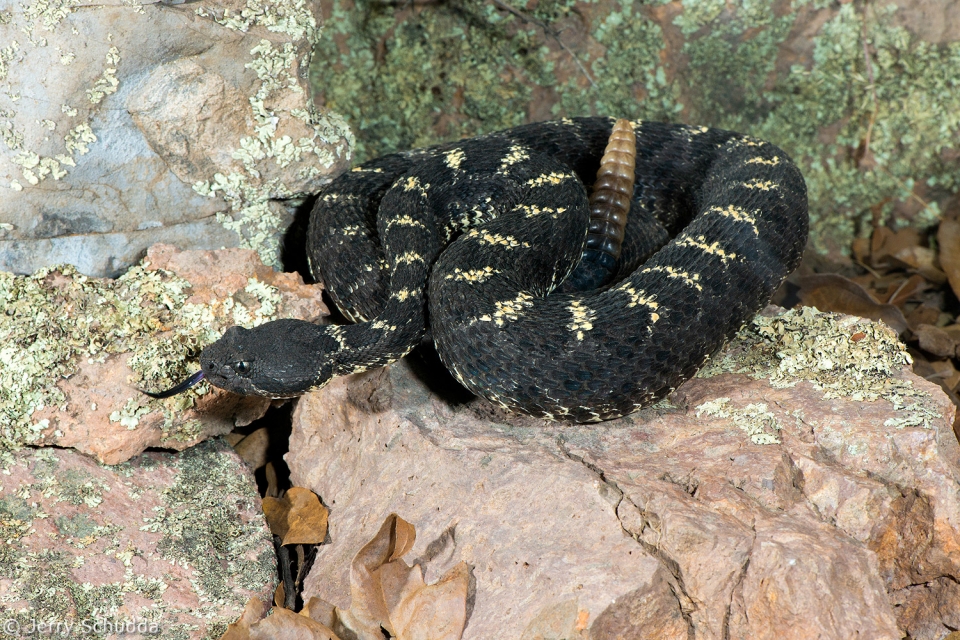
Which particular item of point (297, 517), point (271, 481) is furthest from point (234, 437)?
point (297, 517)

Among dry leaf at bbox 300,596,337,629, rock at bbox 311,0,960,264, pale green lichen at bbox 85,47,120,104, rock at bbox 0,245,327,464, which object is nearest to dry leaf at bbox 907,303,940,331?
rock at bbox 311,0,960,264

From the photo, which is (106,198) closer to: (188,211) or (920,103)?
(188,211)

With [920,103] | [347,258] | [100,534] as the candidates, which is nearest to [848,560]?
[347,258]

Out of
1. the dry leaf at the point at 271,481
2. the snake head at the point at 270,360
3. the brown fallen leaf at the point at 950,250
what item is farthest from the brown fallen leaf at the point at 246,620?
the brown fallen leaf at the point at 950,250

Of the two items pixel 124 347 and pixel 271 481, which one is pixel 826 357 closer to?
pixel 271 481

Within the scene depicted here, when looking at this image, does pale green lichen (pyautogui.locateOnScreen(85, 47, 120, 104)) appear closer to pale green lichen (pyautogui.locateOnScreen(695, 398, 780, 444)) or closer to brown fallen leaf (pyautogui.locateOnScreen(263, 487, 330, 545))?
brown fallen leaf (pyautogui.locateOnScreen(263, 487, 330, 545))

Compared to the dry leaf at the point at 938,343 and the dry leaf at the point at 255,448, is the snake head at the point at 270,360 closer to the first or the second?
the dry leaf at the point at 255,448

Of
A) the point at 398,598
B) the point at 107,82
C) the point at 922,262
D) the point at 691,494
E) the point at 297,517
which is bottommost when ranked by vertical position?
the point at 297,517
